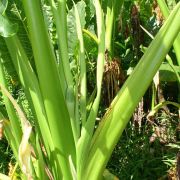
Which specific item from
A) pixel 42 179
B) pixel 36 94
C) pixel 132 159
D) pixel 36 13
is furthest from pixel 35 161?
pixel 132 159

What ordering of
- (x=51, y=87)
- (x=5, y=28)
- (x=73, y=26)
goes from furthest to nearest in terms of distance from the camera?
(x=73, y=26), (x=51, y=87), (x=5, y=28)

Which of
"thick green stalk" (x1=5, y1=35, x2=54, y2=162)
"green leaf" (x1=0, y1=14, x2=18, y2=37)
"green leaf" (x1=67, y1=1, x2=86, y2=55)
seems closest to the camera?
"green leaf" (x1=0, y1=14, x2=18, y2=37)

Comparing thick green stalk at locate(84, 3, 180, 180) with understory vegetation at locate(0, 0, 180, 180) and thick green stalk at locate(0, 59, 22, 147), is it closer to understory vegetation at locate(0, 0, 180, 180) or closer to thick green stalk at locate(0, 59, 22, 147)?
understory vegetation at locate(0, 0, 180, 180)

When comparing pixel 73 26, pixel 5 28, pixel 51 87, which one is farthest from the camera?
pixel 73 26

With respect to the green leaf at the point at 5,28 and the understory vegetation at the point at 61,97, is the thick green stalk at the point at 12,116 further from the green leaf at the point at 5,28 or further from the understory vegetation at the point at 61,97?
the green leaf at the point at 5,28

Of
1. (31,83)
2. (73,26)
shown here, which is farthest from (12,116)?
(73,26)

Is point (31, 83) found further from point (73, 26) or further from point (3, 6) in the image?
point (73, 26)

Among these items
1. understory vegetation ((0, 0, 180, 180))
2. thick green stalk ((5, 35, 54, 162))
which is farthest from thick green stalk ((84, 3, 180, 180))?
thick green stalk ((5, 35, 54, 162))
